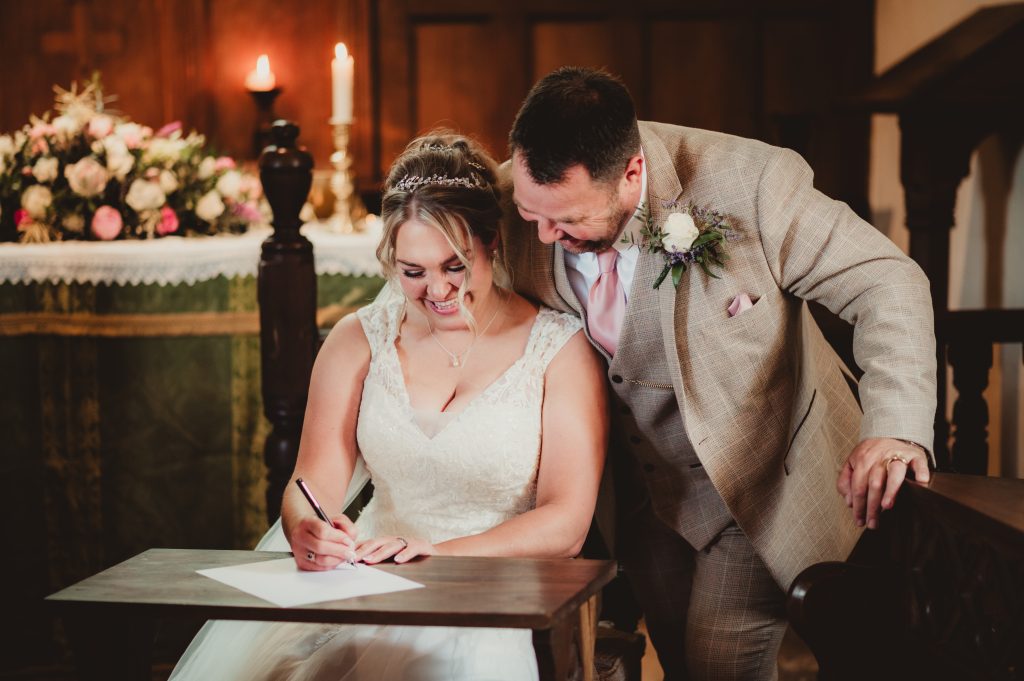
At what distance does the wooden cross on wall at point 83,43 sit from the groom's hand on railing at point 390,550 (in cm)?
488

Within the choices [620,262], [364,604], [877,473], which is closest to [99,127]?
[620,262]

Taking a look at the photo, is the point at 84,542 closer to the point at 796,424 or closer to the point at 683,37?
the point at 796,424

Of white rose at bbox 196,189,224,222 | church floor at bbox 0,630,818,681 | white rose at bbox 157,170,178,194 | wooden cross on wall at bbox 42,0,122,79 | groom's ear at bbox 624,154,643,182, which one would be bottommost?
church floor at bbox 0,630,818,681

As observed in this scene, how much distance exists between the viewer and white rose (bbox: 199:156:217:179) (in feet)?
13.9

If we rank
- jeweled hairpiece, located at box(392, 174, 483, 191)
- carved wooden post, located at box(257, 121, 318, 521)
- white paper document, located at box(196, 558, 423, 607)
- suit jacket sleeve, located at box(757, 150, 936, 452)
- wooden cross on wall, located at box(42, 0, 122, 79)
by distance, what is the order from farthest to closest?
wooden cross on wall, located at box(42, 0, 122, 79) → carved wooden post, located at box(257, 121, 318, 521) → jeweled hairpiece, located at box(392, 174, 483, 191) → suit jacket sleeve, located at box(757, 150, 936, 452) → white paper document, located at box(196, 558, 423, 607)

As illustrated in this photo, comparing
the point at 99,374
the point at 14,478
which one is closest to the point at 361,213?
the point at 99,374

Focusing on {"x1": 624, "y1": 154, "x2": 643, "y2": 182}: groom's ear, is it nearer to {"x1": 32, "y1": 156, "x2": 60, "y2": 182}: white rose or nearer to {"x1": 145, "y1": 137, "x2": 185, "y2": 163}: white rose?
{"x1": 145, "y1": 137, "x2": 185, "y2": 163}: white rose

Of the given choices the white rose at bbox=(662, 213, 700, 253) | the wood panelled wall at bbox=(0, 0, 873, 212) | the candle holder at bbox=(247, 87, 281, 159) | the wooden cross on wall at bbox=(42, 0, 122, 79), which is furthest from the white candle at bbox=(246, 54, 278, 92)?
the white rose at bbox=(662, 213, 700, 253)

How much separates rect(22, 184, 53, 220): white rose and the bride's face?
7.00 feet

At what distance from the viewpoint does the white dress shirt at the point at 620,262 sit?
2312mm

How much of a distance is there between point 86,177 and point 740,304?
263cm

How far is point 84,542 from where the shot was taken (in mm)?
3908

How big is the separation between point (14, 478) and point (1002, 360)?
11.8 ft

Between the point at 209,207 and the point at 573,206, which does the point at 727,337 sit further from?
the point at 209,207
